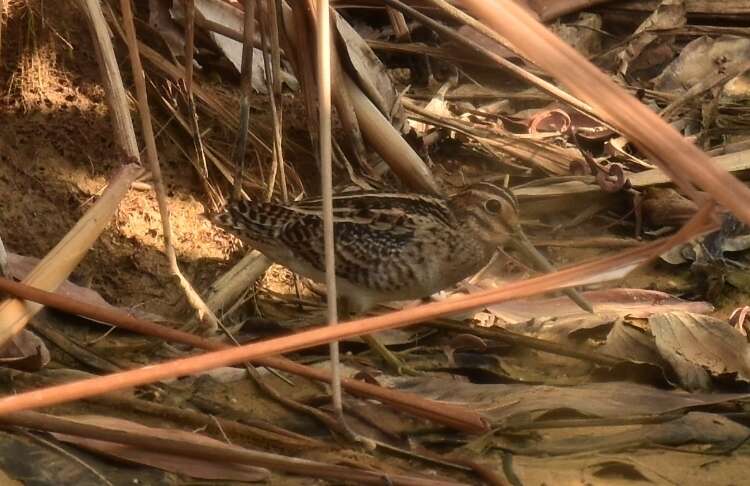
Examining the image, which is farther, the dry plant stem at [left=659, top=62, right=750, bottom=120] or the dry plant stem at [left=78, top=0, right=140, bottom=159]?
the dry plant stem at [left=659, top=62, right=750, bottom=120]

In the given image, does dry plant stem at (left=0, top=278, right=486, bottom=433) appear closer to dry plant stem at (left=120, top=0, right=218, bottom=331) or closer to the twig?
the twig

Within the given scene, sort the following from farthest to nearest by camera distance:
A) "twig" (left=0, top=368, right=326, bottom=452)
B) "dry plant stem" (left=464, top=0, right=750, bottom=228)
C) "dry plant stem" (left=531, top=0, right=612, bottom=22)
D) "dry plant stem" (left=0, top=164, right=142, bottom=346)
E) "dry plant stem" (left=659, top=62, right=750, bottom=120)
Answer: "dry plant stem" (left=531, top=0, right=612, bottom=22) → "dry plant stem" (left=659, top=62, right=750, bottom=120) → "twig" (left=0, top=368, right=326, bottom=452) → "dry plant stem" (left=0, top=164, right=142, bottom=346) → "dry plant stem" (left=464, top=0, right=750, bottom=228)

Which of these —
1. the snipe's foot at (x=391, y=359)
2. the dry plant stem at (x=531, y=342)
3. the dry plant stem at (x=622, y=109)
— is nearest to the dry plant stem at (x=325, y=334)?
the dry plant stem at (x=622, y=109)

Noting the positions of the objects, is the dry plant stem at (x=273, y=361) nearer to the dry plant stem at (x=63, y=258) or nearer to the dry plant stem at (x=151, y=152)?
the dry plant stem at (x=63, y=258)

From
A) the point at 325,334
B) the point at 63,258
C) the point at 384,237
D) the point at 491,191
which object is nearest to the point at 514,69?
the point at 491,191

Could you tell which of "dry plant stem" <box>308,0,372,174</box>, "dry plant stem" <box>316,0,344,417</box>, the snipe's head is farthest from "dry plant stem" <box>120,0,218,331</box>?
the snipe's head

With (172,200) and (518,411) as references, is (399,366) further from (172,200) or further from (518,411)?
(172,200)

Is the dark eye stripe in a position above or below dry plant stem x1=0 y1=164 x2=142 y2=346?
above

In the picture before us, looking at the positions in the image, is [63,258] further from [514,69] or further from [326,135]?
[514,69]

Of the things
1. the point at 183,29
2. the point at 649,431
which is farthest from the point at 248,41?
the point at 649,431
